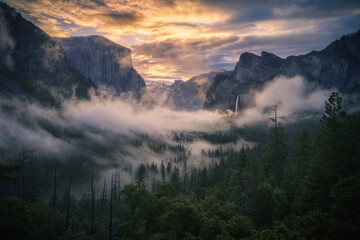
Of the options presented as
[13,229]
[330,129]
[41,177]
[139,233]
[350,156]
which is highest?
[330,129]

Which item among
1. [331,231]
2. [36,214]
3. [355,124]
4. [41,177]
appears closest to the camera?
[331,231]

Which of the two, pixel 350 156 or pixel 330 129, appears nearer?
pixel 350 156

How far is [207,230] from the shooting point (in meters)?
20.7

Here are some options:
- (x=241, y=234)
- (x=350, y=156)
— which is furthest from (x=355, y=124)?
(x=241, y=234)

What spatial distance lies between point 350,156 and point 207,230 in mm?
18368

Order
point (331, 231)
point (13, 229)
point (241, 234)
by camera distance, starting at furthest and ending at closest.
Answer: point (241, 234), point (13, 229), point (331, 231)

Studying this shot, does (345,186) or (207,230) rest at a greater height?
(345,186)

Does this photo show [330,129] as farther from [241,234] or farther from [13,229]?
[13,229]

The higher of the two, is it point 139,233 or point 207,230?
point 207,230

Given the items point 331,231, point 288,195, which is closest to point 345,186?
point 331,231

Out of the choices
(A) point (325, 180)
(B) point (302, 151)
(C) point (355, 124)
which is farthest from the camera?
(B) point (302, 151)

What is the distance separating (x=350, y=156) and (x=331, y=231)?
12.2 metres

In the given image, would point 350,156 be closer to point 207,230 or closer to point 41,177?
point 207,230

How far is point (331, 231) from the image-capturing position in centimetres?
1480
